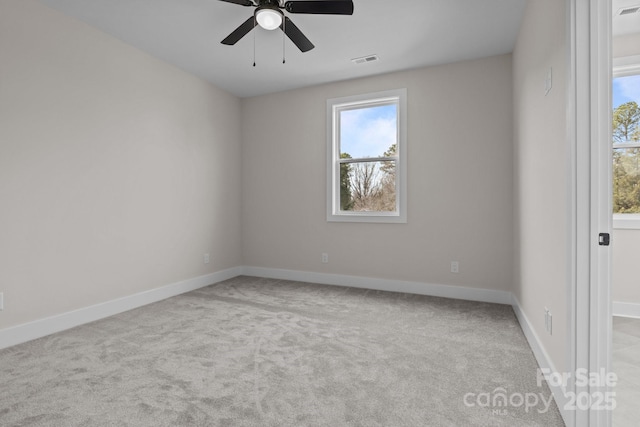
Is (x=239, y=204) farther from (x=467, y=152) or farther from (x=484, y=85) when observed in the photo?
(x=484, y=85)

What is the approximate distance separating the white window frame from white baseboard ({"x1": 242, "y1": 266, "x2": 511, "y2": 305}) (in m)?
1.22

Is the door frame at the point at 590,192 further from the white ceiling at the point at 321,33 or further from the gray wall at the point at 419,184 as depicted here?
the gray wall at the point at 419,184

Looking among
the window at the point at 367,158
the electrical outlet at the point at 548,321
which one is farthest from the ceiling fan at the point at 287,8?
the electrical outlet at the point at 548,321

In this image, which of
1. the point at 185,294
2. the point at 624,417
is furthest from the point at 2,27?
the point at 624,417

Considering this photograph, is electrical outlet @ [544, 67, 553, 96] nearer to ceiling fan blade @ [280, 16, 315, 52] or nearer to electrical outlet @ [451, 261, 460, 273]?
ceiling fan blade @ [280, 16, 315, 52]

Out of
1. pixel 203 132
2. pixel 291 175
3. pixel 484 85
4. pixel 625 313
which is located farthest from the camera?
pixel 291 175

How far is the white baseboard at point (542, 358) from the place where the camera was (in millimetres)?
1596

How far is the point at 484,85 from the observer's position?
11.7 ft

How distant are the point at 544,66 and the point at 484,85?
65.1 inches

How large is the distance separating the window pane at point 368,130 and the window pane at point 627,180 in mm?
2241

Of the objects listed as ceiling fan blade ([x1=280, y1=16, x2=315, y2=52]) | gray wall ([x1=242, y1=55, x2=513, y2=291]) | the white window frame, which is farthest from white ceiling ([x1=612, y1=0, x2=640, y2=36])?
ceiling fan blade ([x1=280, y1=16, x2=315, y2=52])

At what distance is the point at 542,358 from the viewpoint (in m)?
2.07

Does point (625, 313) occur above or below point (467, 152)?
below

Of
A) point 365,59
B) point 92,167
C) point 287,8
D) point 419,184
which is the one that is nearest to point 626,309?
point 419,184
